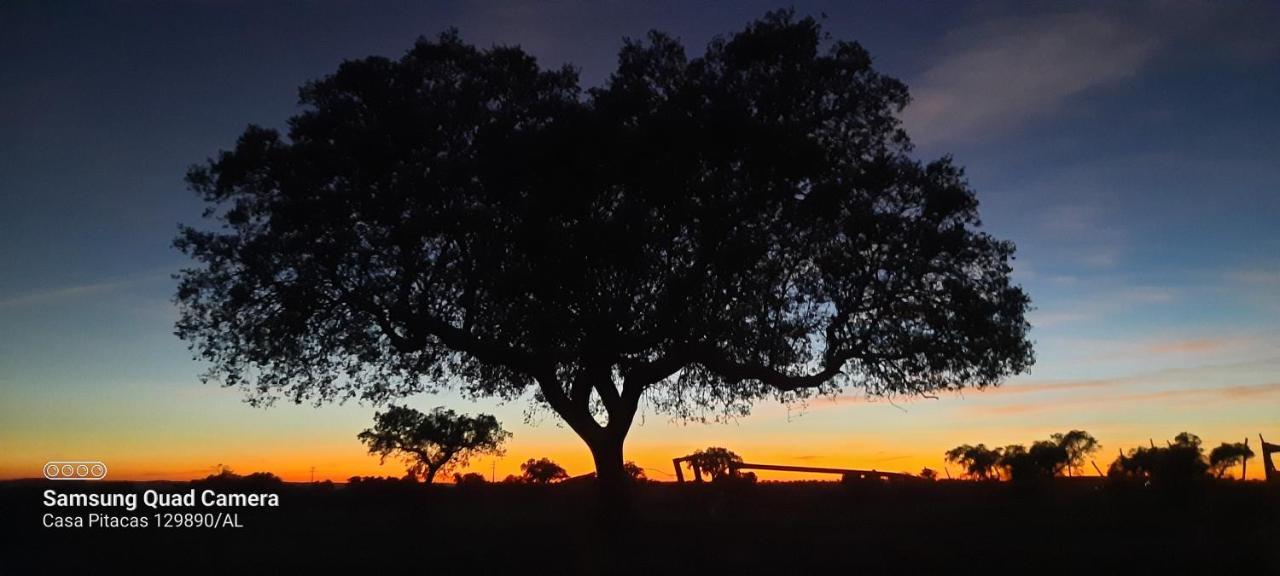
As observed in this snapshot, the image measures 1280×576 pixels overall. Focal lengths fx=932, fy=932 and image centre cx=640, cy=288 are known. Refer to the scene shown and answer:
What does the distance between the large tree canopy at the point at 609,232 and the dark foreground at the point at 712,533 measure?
4.86m

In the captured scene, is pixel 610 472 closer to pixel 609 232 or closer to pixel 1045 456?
pixel 609 232

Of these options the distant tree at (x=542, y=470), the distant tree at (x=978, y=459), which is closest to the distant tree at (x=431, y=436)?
the distant tree at (x=542, y=470)

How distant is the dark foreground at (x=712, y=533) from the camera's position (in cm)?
2416

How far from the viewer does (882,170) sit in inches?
1152

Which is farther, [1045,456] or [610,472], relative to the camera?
[1045,456]

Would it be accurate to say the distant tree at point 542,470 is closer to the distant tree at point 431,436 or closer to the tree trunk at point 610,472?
the distant tree at point 431,436

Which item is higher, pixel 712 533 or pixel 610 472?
pixel 610 472

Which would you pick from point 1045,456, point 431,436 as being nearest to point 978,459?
point 1045,456

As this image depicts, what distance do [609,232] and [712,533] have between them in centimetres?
1063

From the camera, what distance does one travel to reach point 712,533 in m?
30.0

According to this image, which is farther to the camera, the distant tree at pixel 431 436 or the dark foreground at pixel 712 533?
the distant tree at pixel 431 436

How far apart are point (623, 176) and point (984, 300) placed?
11.7 metres

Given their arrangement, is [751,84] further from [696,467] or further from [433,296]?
[696,467]

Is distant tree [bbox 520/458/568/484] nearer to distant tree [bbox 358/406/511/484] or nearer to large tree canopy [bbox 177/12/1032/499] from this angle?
distant tree [bbox 358/406/511/484]
